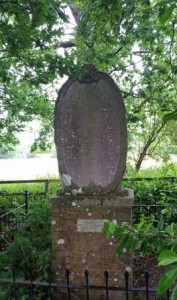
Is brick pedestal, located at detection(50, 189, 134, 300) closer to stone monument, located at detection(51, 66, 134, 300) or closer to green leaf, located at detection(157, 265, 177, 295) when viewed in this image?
stone monument, located at detection(51, 66, 134, 300)

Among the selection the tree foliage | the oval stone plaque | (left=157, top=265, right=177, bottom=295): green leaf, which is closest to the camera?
(left=157, top=265, right=177, bottom=295): green leaf

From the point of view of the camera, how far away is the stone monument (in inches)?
149

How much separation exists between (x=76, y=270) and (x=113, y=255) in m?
0.45

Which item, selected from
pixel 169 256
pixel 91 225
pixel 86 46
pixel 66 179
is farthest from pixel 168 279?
pixel 86 46

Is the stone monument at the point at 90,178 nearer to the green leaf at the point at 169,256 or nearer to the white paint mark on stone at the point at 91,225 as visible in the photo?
the white paint mark on stone at the point at 91,225

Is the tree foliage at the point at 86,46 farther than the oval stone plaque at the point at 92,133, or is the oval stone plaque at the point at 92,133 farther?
the oval stone plaque at the point at 92,133

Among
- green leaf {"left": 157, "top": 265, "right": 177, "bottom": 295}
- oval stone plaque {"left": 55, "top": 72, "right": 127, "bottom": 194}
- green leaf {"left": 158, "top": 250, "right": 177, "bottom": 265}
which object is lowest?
green leaf {"left": 157, "top": 265, "right": 177, "bottom": 295}

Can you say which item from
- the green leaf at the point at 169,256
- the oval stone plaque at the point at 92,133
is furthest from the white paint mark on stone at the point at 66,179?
the green leaf at the point at 169,256

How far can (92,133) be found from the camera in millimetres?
3967

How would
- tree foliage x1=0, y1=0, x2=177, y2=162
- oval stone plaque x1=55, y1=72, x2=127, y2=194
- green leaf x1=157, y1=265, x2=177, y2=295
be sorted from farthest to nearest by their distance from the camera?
oval stone plaque x1=55, y1=72, x2=127, y2=194
tree foliage x1=0, y1=0, x2=177, y2=162
green leaf x1=157, y1=265, x2=177, y2=295

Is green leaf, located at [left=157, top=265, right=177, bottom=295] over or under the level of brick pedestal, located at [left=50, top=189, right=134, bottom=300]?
over

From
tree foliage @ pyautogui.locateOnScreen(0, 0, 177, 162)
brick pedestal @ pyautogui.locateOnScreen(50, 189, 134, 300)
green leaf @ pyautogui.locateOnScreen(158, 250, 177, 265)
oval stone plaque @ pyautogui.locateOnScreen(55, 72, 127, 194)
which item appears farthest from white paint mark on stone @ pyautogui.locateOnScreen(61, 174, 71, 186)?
green leaf @ pyautogui.locateOnScreen(158, 250, 177, 265)

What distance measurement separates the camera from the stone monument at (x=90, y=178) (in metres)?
3.79

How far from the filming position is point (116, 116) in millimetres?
3939
